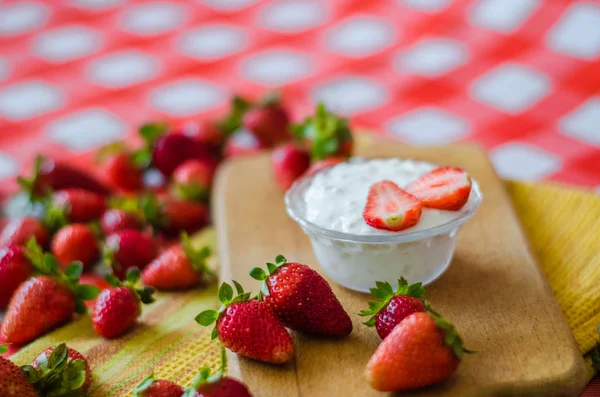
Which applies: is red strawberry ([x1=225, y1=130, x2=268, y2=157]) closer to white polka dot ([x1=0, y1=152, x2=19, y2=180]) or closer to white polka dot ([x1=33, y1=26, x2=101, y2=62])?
white polka dot ([x1=0, y1=152, x2=19, y2=180])

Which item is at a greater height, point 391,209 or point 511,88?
point 391,209

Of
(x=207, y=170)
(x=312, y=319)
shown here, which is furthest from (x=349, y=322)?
(x=207, y=170)

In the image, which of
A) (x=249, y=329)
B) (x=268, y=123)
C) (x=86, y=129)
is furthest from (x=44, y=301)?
(x=86, y=129)

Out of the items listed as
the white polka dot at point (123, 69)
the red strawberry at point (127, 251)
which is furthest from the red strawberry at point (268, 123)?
the white polka dot at point (123, 69)

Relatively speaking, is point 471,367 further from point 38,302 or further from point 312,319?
point 38,302

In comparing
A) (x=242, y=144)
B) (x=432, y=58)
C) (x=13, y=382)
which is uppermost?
(x=13, y=382)

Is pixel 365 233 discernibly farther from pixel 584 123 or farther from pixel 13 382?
pixel 584 123

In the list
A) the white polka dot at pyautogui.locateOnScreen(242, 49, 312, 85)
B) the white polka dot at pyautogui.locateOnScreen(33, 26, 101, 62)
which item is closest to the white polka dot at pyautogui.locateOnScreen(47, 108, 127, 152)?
the white polka dot at pyautogui.locateOnScreen(33, 26, 101, 62)
